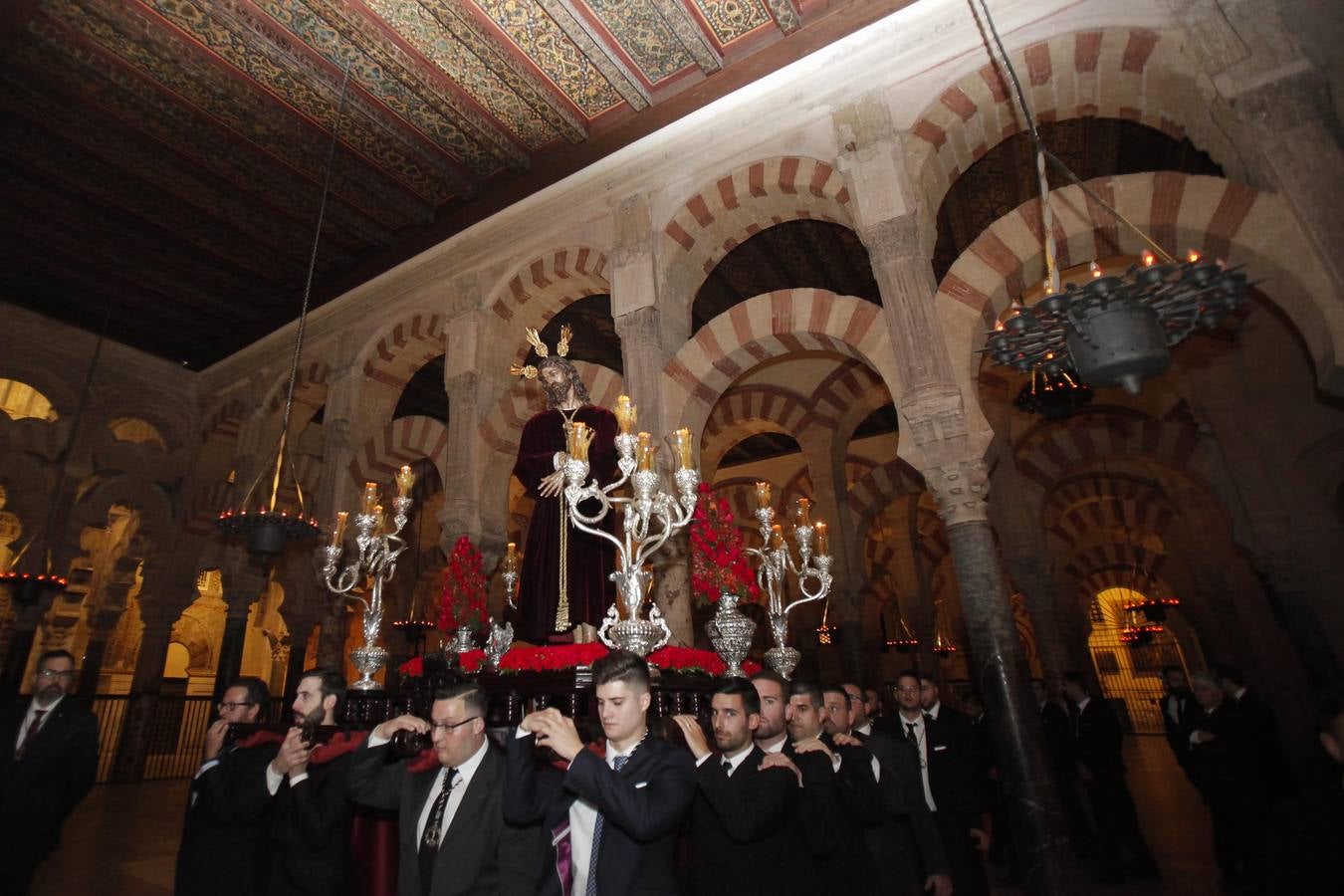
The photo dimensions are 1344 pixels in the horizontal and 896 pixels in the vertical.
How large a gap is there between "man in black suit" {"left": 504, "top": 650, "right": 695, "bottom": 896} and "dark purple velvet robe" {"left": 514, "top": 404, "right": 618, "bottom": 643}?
2.45m

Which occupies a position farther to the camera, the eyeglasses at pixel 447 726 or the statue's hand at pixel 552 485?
the statue's hand at pixel 552 485

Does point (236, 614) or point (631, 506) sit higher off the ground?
point (236, 614)

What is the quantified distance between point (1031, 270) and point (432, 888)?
17.0 feet

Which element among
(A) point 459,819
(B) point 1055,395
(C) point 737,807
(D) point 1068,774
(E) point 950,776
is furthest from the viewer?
(B) point 1055,395

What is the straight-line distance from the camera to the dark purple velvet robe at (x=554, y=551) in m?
4.38

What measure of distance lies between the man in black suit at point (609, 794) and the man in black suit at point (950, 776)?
1.78m

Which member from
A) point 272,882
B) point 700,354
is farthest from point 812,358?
point 272,882

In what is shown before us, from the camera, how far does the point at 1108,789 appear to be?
13.7ft

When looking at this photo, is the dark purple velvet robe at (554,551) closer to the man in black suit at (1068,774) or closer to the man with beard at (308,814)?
the man with beard at (308,814)

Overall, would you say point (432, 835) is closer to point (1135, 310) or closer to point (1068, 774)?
point (1135, 310)

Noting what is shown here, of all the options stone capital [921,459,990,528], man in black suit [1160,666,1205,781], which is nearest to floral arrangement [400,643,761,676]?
stone capital [921,459,990,528]

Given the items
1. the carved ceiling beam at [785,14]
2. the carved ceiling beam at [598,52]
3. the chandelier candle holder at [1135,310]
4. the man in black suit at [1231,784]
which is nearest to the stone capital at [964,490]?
the man in black suit at [1231,784]

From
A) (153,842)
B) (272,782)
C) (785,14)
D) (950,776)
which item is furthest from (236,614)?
(785,14)

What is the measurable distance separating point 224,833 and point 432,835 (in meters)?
1.02
